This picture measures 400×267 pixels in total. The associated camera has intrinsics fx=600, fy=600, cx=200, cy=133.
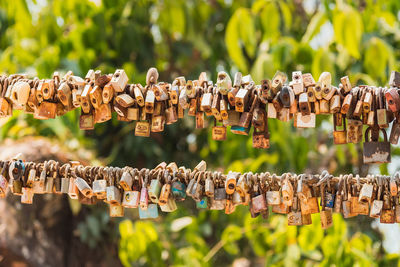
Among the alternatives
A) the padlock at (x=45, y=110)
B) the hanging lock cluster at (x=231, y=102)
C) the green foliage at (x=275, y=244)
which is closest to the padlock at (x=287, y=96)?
the hanging lock cluster at (x=231, y=102)

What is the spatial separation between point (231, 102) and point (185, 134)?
140 cm

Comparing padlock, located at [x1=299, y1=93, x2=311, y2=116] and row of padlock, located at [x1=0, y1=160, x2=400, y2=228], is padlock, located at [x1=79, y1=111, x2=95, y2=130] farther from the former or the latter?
padlock, located at [x1=299, y1=93, x2=311, y2=116]

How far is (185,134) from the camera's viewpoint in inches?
76.0

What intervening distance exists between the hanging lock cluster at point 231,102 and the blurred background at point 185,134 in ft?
1.98

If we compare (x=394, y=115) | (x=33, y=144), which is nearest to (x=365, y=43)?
(x=33, y=144)

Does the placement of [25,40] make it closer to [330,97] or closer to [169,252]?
[169,252]

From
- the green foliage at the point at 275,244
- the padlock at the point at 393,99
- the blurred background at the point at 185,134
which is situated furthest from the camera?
the blurred background at the point at 185,134

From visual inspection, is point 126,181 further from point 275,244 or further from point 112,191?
point 275,244

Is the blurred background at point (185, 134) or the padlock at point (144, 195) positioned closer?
the padlock at point (144, 195)

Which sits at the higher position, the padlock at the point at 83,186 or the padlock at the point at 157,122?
the padlock at the point at 157,122

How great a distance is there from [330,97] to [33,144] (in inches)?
37.8

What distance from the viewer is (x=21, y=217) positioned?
4.08ft

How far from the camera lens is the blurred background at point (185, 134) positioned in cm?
125

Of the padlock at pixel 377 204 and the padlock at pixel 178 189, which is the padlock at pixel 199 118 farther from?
the padlock at pixel 377 204
